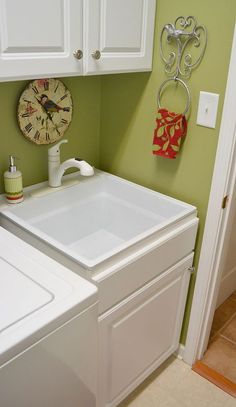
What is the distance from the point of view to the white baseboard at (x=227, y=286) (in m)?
2.25

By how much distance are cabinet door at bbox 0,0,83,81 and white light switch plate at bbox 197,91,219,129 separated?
496 millimetres

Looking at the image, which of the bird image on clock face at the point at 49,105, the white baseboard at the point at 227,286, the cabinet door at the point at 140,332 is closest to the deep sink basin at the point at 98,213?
the cabinet door at the point at 140,332

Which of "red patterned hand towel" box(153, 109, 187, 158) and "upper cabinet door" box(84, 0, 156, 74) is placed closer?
"upper cabinet door" box(84, 0, 156, 74)

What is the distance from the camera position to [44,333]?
0.85m

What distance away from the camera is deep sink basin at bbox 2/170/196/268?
148cm

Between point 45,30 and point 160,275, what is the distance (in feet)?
3.14

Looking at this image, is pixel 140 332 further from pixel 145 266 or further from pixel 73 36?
pixel 73 36

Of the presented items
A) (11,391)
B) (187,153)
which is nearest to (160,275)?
(187,153)

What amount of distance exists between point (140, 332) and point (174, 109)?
916 millimetres

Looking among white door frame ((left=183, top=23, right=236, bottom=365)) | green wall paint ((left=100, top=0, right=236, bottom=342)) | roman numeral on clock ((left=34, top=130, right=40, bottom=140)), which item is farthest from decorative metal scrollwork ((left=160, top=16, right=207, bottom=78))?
roman numeral on clock ((left=34, top=130, right=40, bottom=140))

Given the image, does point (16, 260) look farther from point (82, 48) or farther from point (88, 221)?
point (82, 48)

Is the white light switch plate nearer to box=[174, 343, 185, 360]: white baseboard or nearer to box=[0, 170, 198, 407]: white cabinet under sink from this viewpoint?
box=[0, 170, 198, 407]: white cabinet under sink

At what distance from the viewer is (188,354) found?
1.82m

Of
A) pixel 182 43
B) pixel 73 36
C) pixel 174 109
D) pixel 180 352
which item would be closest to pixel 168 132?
pixel 174 109
